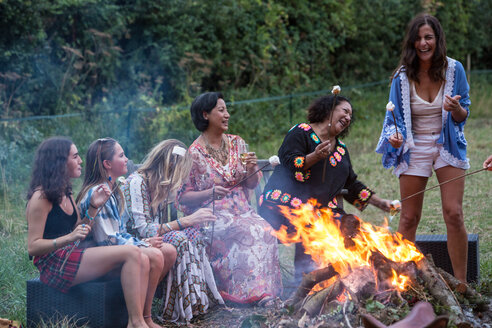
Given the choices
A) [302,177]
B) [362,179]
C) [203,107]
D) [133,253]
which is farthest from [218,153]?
[362,179]

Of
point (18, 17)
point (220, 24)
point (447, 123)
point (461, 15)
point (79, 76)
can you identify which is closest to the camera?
point (447, 123)

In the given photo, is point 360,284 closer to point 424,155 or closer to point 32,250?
point 424,155

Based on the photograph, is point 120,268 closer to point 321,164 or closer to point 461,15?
point 321,164

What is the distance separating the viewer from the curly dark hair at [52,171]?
348 centimetres

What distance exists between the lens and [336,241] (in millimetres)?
3906

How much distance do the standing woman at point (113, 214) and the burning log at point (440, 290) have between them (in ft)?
4.86

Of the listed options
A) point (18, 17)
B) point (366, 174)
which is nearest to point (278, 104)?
point (366, 174)

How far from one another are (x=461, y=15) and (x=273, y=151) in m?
9.71

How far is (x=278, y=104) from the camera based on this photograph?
11.3 m

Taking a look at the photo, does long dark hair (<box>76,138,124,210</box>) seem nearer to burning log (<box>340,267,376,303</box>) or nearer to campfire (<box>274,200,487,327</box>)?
campfire (<box>274,200,487,327</box>)

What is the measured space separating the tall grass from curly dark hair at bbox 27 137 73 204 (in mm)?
Result: 893

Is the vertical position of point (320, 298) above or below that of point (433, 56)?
below

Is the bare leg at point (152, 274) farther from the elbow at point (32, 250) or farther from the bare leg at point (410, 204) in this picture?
the bare leg at point (410, 204)

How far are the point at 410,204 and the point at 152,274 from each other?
5.63 ft
